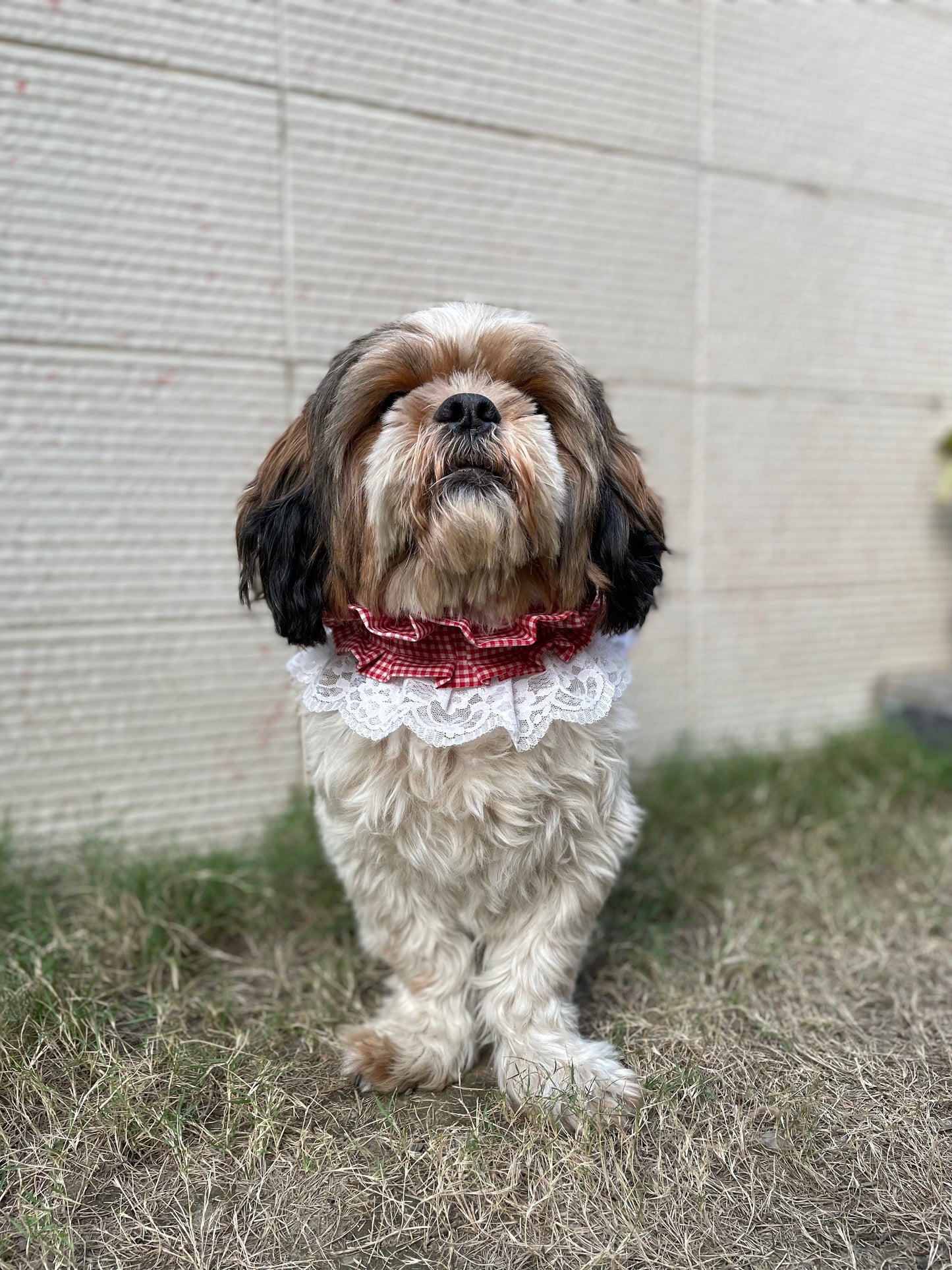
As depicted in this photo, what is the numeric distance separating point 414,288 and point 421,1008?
208 cm

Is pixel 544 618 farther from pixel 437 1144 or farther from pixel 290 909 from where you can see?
pixel 290 909

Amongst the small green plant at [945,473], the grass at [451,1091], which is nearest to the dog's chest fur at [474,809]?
the grass at [451,1091]

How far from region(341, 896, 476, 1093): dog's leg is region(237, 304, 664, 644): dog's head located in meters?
0.62

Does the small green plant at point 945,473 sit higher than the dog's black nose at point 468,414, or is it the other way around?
the dog's black nose at point 468,414

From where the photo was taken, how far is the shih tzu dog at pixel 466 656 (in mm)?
1687

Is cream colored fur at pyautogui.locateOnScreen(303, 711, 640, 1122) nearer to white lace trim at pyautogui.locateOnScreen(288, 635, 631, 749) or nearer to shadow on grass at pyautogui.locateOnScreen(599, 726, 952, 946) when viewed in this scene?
white lace trim at pyautogui.locateOnScreen(288, 635, 631, 749)

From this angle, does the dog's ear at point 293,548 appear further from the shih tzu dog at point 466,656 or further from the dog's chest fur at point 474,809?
the dog's chest fur at point 474,809

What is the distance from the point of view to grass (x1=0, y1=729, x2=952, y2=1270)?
4.98 feet

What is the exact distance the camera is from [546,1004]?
6.23ft

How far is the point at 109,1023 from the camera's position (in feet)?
6.56

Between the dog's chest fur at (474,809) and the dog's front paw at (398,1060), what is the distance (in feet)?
0.86

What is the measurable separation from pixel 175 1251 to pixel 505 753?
3.11ft

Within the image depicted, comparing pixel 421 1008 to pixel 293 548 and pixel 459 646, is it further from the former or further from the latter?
pixel 293 548

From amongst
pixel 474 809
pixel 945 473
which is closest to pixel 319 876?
pixel 474 809
